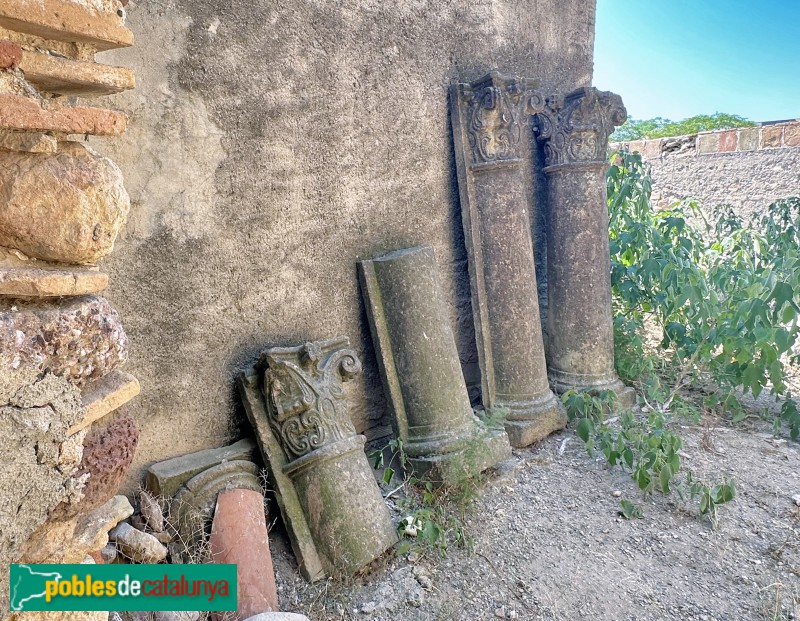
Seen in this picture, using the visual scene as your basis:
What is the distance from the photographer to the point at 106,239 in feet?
4.52

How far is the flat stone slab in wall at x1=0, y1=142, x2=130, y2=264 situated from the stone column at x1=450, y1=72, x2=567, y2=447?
244 centimetres

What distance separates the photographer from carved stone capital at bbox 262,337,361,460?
8.31ft

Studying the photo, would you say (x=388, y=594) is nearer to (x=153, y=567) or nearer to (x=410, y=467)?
(x=410, y=467)

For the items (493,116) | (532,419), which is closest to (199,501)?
(532,419)

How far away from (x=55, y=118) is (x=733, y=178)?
7267 mm

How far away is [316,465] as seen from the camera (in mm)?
2480

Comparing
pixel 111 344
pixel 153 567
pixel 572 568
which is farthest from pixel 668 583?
pixel 111 344

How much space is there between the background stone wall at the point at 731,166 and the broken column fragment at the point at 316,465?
5866mm

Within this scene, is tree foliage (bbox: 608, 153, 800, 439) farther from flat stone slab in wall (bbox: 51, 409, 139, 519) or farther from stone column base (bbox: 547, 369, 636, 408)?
flat stone slab in wall (bbox: 51, 409, 139, 519)

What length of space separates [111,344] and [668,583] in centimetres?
229

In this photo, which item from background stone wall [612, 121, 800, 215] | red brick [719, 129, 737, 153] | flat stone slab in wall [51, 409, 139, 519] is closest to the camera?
flat stone slab in wall [51, 409, 139, 519]

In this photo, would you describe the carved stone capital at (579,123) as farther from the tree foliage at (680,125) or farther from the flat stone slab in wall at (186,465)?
the tree foliage at (680,125)

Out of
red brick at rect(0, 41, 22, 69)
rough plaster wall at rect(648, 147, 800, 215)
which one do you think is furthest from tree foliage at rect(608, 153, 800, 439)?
red brick at rect(0, 41, 22, 69)

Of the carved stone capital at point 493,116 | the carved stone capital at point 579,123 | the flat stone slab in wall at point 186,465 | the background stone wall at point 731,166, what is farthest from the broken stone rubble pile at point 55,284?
the background stone wall at point 731,166
